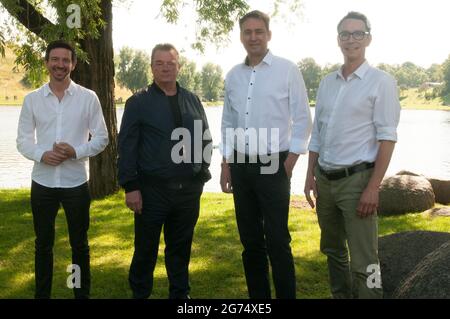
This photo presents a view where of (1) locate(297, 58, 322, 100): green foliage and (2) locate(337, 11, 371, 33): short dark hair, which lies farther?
(1) locate(297, 58, 322, 100): green foliage

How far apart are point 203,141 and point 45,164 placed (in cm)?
151

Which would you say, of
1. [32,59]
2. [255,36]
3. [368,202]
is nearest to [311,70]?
[32,59]

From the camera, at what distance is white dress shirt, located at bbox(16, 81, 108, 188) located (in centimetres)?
449

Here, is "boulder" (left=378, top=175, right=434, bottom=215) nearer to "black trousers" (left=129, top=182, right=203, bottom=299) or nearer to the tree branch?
"black trousers" (left=129, top=182, right=203, bottom=299)

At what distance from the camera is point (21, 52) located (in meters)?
9.50

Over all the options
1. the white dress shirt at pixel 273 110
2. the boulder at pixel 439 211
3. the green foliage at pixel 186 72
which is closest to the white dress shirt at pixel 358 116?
the white dress shirt at pixel 273 110

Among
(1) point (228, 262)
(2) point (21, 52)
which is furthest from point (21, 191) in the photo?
(1) point (228, 262)

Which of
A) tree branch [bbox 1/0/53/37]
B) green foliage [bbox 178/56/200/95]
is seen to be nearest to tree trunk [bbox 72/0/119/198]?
tree branch [bbox 1/0/53/37]

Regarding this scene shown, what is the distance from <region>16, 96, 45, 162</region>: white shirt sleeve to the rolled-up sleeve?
3041 millimetres

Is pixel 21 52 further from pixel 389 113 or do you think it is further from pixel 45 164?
pixel 389 113

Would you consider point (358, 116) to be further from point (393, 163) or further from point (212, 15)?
point (393, 163)

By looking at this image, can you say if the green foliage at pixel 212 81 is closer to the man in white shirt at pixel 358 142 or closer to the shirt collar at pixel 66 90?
the shirt collar at pixel 66 90

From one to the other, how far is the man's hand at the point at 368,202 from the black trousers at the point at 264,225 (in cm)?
68

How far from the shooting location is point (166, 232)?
477 centimetres
